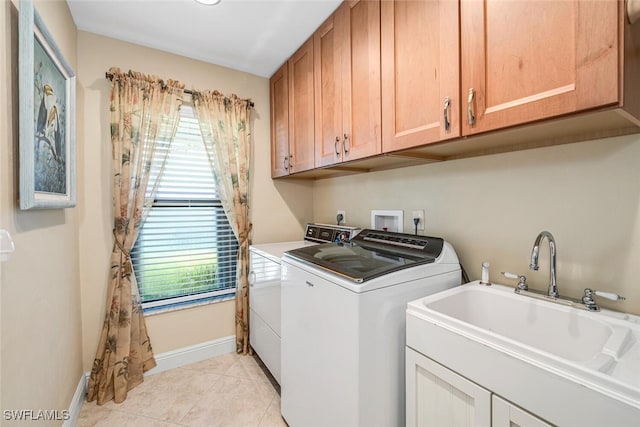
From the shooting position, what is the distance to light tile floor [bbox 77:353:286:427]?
64.0 inches

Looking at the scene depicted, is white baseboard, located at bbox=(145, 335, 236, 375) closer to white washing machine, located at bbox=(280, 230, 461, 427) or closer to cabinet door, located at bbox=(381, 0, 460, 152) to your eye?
white washing machine, located at bbox=(280, 230, 461, 427)

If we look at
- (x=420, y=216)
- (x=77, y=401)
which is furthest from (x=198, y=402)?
(x=420, y=216)

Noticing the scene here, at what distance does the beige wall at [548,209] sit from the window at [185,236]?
1583 mm

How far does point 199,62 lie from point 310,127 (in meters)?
1.14

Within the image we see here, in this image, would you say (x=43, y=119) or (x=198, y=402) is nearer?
(x=43, y=119)

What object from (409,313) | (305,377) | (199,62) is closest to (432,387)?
(409,313)

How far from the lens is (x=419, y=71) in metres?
1.16

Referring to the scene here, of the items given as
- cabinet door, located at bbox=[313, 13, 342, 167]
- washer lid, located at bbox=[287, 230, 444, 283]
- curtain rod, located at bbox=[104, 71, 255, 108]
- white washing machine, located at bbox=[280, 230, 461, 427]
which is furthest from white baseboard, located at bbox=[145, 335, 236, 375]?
curtain rod, located at bbox=[104, 71, 255, 108]

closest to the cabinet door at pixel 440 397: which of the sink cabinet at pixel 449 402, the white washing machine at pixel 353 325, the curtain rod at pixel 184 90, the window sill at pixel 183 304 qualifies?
the sink cabinet at pixel 449 402

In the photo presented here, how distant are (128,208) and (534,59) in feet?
7.50

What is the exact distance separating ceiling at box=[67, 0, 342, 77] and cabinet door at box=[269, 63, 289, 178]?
189 millimetres

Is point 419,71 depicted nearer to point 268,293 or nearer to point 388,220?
point 388,220

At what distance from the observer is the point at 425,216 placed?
5.31 feet

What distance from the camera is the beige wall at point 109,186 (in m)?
1.84
